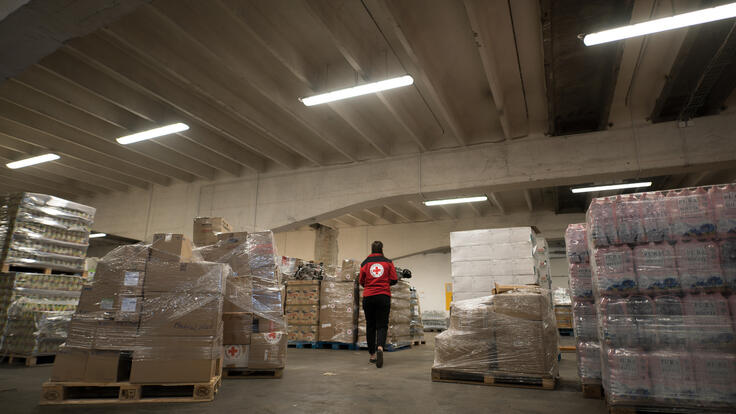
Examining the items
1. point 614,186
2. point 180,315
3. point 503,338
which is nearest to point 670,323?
point 503,338

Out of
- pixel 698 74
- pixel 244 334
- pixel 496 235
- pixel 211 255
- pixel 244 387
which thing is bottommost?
pixel 244 387

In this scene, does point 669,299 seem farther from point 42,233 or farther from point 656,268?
point 42,233

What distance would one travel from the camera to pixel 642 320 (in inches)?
120

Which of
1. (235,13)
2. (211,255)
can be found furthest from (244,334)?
(235,13)

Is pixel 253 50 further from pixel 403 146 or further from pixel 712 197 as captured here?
pixel 712 197

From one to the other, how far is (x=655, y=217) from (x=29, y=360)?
715 cm

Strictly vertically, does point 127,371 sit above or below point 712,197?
below

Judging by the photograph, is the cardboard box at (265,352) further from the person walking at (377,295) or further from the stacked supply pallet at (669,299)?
the stacked supply pallet at (669,299)

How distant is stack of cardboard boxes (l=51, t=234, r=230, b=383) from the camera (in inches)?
134

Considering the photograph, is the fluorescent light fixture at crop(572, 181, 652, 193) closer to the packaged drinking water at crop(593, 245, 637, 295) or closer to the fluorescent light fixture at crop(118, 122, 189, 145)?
the packaged drinking water at crop(593, 245, 637, 295)

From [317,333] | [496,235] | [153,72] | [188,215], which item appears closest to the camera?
[153,72]

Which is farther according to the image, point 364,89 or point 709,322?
point 364,89

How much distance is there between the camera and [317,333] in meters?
8.48

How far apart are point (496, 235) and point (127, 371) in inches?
229
